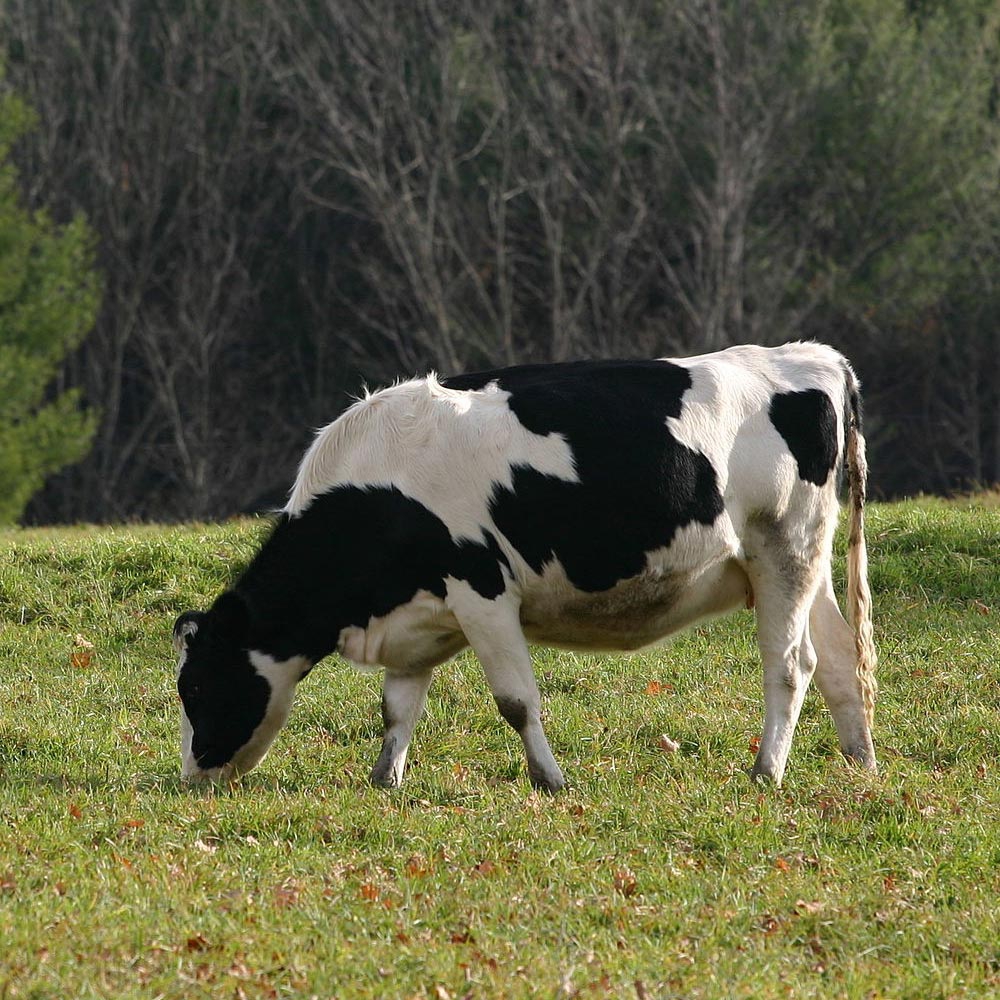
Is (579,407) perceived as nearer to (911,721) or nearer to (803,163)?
(911,721)

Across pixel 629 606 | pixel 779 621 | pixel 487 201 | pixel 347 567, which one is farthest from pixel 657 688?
pixel 487 201

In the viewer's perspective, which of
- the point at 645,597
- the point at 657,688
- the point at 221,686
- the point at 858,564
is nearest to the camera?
the point at 645,597

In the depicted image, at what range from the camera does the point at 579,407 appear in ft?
26.5

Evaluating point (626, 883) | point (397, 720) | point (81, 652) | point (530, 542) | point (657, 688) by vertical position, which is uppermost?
point (530, 542)

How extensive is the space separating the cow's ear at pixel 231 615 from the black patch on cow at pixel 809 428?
2.83 metres

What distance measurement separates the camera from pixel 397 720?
8312 millimetres

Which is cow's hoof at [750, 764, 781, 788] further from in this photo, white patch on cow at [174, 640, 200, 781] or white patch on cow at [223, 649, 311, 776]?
white patch on cow at [174, 640, 200, 781]

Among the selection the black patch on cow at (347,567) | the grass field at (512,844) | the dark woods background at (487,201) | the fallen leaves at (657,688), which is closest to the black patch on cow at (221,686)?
the black patch on cow at (347,567)

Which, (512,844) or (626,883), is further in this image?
(512,844)

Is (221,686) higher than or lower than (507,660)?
lower

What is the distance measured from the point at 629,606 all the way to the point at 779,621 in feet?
2.61

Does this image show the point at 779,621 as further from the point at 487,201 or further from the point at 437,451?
the point at 487,201

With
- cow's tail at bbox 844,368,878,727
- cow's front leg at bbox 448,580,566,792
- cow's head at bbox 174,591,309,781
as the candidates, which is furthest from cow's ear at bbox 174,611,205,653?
cow's tail at bbox 844,368,878,727

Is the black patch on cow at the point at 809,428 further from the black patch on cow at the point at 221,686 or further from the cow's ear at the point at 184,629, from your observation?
the cow's ear at the point at 184,629
